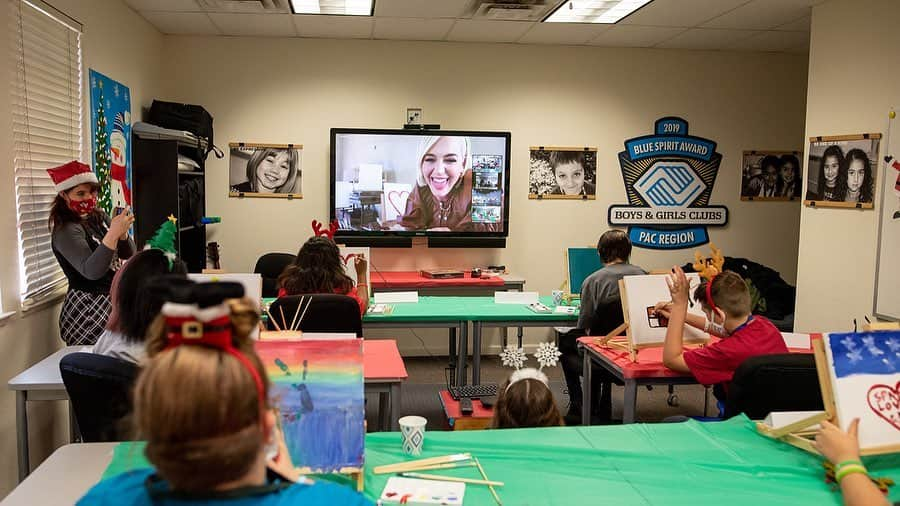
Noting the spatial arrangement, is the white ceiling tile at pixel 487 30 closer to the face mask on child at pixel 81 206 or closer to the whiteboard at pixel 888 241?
the whiteboard at pixel 888 241

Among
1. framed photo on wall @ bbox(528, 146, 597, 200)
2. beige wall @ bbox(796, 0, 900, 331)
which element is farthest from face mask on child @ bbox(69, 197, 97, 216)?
beige wall @ bbox(796, 0, 900, 331)

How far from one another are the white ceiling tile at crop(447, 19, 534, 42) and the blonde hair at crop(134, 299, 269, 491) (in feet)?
15.5

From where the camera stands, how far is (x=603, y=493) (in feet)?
5.67

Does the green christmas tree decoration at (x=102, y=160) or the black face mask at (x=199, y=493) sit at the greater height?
the green christmas tree decoration at (x=102, y=160)

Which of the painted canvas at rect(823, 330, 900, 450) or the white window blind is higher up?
the white window blind

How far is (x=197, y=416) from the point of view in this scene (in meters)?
0.89

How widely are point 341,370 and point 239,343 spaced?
85cm

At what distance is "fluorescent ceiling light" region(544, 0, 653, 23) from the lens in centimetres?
482

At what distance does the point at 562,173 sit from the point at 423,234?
54.4 inches

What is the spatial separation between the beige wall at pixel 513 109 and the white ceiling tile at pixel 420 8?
85 centimetres

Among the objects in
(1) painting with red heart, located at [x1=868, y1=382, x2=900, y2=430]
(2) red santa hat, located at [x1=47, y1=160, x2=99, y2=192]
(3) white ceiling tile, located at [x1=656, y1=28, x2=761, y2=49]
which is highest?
(3) white ceiling tile, located at [x1=656, y1=28, x2=761, y2=49]

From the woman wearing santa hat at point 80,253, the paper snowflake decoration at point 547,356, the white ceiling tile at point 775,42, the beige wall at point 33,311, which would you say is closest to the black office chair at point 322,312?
the woman wearing santa hat at point 80,253

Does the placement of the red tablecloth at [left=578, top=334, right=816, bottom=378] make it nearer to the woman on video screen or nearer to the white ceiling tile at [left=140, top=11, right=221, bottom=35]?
the woman on video screen

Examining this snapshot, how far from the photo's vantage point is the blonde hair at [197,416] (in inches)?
35.3
